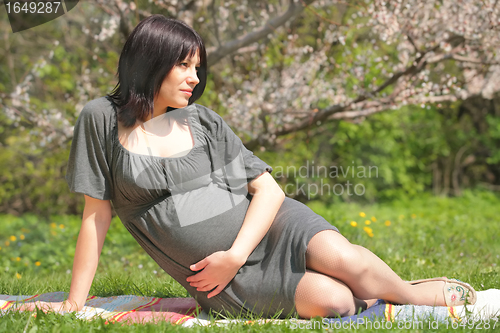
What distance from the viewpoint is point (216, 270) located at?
1507mm

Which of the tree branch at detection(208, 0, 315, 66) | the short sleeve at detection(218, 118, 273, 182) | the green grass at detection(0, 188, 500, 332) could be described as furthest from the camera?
the tree branch at detection(208, 0, 315, 66)

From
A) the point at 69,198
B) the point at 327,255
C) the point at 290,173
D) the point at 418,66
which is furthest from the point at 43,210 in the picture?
the point at 327,255

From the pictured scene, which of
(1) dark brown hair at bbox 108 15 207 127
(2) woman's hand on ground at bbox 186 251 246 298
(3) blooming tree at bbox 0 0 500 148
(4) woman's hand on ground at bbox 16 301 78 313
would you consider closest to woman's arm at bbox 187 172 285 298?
(2) woman's hand on ground at bbox 186 251 246 298

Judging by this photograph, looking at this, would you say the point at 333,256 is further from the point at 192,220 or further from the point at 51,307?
the point at 51,307

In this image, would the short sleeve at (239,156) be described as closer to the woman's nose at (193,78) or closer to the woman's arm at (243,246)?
the woman's arm at (243,246)

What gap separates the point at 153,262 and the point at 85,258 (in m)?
1.72

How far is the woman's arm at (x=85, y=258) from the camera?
1.57 m

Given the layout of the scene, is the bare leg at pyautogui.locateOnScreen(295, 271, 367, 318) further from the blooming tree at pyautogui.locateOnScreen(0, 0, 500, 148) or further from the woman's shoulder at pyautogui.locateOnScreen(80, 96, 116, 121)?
the blooming tree at pyautogui.locateOnScreen(0, 0, 500, 148)

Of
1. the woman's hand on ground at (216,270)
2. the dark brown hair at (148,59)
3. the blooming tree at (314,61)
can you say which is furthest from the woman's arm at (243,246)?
the blooming tree at (314,61)

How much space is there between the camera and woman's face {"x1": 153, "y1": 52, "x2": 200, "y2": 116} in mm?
1607

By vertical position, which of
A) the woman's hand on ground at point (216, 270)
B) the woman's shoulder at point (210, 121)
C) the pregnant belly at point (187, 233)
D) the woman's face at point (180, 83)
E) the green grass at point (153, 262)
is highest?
the woman's face at point (180, 83)

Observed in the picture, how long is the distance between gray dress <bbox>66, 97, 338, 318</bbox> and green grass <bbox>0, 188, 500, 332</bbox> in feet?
0.50

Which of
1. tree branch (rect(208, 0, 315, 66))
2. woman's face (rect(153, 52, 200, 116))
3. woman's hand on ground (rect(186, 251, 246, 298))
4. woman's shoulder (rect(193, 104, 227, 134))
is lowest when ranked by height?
woman's hand on ground (rect(186, 251, 246, 298))

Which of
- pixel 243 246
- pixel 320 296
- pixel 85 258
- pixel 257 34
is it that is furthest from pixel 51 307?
pixel 257 34
